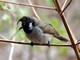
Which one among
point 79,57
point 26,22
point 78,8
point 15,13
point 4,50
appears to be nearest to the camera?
point 79,57

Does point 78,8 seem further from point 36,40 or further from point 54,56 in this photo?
point 36,40

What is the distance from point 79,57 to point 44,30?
0.71m

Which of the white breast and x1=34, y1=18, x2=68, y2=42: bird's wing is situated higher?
x1=34, y1=18, x2=68, y2=42: bird's wing

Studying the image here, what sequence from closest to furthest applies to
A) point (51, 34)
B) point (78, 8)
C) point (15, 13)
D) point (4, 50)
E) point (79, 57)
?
point (79, 57) → point (51, 34) → point (15, 13) → point (4, 50) → point (78, 8)

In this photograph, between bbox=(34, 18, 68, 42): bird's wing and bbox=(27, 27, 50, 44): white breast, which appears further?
bbox=(34, 18, 68, 42): bird's wing

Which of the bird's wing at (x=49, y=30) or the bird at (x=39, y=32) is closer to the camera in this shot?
the bird at (x=39, y=32)

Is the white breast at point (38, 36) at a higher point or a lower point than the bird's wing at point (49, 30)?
lower

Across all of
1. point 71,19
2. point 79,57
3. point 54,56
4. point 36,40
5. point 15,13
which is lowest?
point 79,57

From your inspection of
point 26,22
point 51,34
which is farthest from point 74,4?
point 26,22

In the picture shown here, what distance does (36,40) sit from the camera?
70.1 inches

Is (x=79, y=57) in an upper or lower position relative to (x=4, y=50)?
lower

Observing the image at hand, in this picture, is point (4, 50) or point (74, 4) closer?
point (4, 50)

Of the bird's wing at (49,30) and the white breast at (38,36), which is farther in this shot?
the bird's wing at (49,30)

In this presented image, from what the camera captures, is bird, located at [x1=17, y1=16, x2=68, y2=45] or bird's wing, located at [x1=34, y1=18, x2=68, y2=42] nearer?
bird, located at [x1=17, y1=16, x2=68, y2=45]
